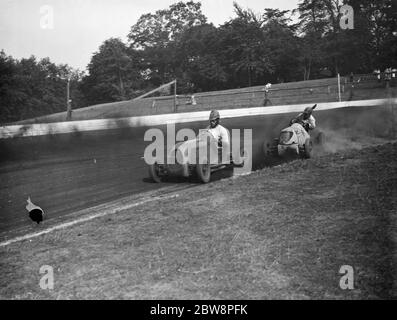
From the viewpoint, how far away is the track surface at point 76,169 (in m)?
7.53

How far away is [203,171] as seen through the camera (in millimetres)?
8906

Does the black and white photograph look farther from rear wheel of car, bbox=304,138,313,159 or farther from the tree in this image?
the tree

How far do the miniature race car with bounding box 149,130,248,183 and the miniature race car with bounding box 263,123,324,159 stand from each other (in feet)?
6.23

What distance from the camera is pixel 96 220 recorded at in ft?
21.0

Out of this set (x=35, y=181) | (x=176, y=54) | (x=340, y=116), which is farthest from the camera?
(x=176, y=54)

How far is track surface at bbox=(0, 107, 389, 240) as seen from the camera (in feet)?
24.7

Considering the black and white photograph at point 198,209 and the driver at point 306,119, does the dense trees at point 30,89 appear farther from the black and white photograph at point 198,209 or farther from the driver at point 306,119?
the driver at point 306,119

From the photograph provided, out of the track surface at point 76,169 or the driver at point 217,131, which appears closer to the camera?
the track surface at point 76,169

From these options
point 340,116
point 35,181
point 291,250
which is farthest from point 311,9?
point 291,250

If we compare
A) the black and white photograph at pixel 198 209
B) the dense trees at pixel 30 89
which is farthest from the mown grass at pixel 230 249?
the dense trees at pixel 30 89

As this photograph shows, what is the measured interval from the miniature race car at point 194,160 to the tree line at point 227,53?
50.1 feet

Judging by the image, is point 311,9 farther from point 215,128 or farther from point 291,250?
point 291,250
